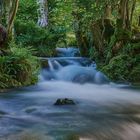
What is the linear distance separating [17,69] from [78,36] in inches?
269

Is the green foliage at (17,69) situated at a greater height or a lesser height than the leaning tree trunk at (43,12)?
lesser

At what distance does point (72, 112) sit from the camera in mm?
7375

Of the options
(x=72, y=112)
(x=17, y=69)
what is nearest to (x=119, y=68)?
(x=17, y=69)

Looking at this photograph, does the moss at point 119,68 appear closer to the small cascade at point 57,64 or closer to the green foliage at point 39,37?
the small cascade at point 57,64

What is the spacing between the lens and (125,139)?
5.79 metres

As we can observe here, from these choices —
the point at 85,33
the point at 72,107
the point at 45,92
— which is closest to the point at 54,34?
the point at 85,33

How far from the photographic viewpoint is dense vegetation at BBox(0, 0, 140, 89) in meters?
11.8

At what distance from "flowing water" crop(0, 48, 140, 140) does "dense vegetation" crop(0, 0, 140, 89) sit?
0.71 m

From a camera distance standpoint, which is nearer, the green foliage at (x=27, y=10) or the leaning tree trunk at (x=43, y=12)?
the leaning tree trunk at (x=43, y=12)

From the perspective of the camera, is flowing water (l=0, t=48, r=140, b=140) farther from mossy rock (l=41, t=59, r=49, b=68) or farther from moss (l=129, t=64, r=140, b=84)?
mossy rock (l=41, t=59, r=49, b=68)

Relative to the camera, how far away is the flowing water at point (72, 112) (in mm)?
5805

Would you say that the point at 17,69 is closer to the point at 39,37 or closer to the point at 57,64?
the point at 57,64

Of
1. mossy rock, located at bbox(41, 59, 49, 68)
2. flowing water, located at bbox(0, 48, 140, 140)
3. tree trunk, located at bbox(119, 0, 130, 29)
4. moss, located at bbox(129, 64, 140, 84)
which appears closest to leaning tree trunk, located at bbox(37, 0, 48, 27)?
mossy rock, located at bbox(41, 59, 49, 68)

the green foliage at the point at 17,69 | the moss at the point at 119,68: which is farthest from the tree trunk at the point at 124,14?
the green foliage at the point at 17,69
